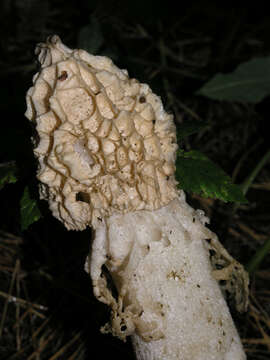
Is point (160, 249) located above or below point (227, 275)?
above

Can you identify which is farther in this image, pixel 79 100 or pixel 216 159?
pixel 216 159

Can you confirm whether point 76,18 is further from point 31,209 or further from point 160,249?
point 160,249

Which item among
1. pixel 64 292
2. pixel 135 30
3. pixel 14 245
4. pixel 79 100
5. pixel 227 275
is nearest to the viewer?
pixel 79 100

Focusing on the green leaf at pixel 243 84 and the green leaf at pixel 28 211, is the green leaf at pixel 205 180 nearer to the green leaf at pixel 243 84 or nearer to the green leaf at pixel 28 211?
the green leaf at pixel 28 211

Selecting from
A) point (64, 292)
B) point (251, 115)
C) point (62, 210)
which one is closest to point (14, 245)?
point (64, 292)

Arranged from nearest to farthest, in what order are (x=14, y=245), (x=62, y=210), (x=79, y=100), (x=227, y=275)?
(x=79, y=100) → (x=62, y=210) → (x=227, y=275) → (x=14, y=245)

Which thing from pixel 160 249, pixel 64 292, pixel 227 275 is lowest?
pixel 64 292

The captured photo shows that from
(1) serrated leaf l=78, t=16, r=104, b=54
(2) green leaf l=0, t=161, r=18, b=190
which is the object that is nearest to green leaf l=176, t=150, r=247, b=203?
(2) green leaf l=0, t=161, r=18, b=190

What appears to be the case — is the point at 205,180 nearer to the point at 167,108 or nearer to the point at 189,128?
the point at 189,128
